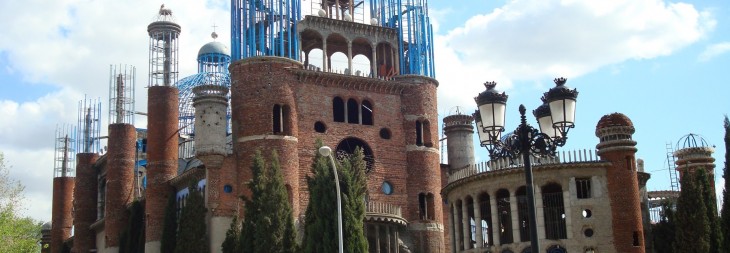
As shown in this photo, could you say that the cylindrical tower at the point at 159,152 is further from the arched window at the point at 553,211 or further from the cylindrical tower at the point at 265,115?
the arched window at the point at 553,211

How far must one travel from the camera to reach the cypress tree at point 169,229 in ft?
186

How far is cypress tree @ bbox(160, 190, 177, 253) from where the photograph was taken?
186 feet

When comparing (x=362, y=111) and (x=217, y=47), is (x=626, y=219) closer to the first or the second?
(x=362, y=111)

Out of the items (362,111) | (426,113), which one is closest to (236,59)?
(362,111)

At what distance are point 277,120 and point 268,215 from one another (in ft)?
30.0

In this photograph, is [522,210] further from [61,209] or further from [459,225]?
[61,209]

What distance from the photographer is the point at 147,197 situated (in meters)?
60.9

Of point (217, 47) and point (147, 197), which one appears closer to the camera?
point (147, 197)

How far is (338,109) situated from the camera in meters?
60.8

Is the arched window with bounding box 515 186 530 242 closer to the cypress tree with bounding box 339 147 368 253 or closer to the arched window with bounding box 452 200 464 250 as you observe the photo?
the arched window with bounding box 452 200 464 250

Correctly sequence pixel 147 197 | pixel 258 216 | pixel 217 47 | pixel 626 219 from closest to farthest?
pixel 626 219 → pixel 258 216 → pixel 147 197 → pixel 217 47

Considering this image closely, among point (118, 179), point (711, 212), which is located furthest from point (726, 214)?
point (118, 179)

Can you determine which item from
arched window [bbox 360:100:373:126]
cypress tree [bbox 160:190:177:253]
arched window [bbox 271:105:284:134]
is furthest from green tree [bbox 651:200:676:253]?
cypress tree [bbox 160:190:177:253]

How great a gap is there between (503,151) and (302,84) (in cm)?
3923
